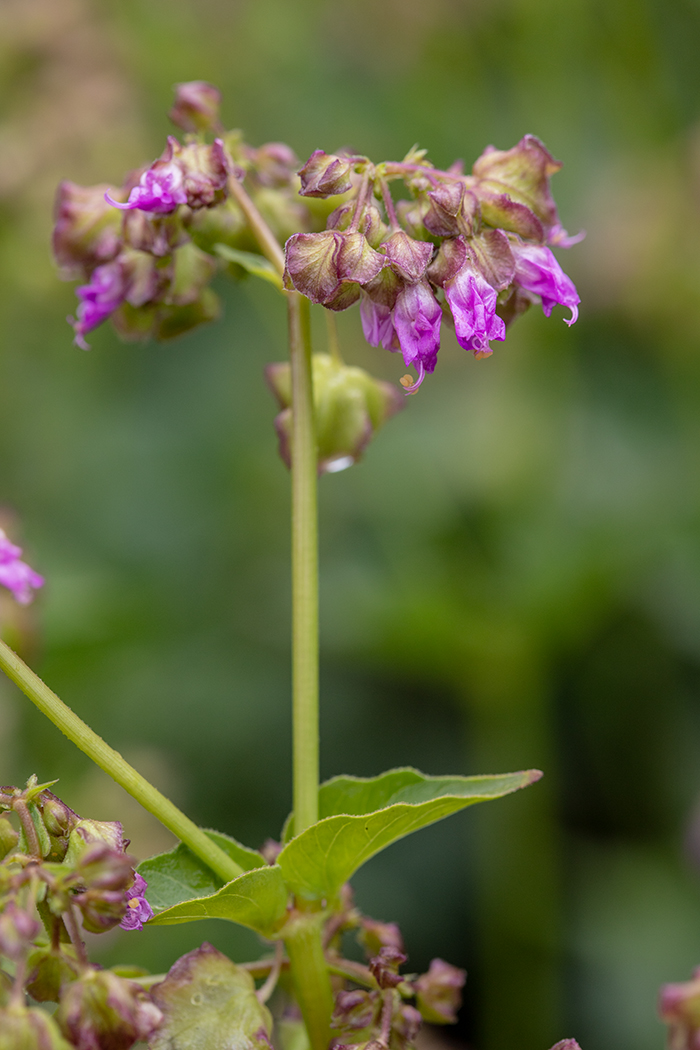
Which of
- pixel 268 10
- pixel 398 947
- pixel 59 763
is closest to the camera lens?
pixel 398 947

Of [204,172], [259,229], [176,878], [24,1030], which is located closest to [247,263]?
[259,229]

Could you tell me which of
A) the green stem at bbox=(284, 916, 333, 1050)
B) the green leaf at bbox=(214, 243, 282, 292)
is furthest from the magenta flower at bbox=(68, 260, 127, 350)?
the green stem at bbox=(284, 916, 333, 1050)

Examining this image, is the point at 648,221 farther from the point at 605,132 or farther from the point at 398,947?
the point at 398,947

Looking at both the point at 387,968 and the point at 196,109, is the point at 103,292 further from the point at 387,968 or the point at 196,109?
the point at 387,968

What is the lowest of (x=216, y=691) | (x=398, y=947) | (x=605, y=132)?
(x=398, y=947)

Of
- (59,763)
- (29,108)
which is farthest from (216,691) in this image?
(29,108)

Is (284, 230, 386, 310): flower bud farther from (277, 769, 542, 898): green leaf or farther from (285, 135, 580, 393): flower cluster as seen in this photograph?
(277, 769, 542, 898): green leaf
